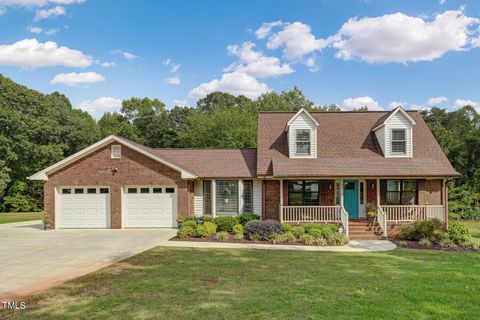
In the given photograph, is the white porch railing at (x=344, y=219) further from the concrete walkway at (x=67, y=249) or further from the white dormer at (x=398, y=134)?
the white dormer at (x=398, y=134)

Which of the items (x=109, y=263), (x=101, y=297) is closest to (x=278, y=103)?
(x=109, y=263)

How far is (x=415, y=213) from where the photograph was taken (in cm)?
1733

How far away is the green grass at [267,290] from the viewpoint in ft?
20.4

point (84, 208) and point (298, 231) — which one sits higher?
point (84, 208)

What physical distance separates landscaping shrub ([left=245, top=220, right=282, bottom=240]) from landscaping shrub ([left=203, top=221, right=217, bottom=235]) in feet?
5.49

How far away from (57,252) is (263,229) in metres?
8.08

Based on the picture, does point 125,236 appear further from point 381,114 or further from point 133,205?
point 381,114

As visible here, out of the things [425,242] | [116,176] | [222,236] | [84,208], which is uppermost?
[116,176]

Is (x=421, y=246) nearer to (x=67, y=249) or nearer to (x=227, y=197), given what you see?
(x=227, y=197)

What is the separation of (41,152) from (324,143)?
29481mm

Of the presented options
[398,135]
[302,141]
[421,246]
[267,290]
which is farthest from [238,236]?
[398,135]

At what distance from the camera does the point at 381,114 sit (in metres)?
22.0

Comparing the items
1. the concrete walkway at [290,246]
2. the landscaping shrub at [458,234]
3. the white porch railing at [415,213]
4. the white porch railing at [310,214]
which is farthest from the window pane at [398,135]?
the concrete walkway at [290,246]

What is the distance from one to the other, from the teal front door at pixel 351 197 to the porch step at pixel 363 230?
Result: 3.54 feet
